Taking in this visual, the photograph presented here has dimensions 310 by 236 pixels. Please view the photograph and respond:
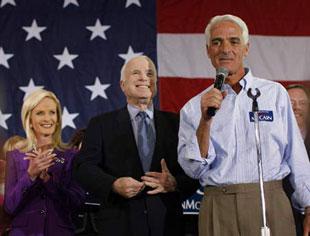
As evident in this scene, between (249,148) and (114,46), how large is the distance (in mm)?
2544

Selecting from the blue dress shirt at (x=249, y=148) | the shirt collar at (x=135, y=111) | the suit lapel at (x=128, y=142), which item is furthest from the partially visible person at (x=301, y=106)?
the suit lapel at (x=128, y=142)

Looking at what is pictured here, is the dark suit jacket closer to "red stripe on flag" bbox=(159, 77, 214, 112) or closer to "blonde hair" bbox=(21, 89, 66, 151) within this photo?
"blonde hair" bbox=(21, 89, 66, 151)

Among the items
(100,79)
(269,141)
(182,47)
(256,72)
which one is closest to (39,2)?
(100,79)

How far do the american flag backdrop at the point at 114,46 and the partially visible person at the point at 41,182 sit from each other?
1330mm

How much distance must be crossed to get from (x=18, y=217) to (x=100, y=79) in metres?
1.76

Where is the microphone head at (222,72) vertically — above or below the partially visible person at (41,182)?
above

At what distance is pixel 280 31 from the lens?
198 inches

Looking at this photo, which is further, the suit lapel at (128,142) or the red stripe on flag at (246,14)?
the red stripe on flag at (246,14)

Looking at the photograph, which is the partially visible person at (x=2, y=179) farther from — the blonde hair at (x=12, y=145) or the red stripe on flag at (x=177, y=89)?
the red stripe on flag at (x=177, y=89)

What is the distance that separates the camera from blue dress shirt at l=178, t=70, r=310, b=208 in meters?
2.69

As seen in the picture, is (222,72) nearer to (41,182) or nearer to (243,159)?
(243,159)

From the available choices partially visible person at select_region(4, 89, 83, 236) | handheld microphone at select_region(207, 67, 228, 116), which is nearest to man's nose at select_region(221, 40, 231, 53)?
handheld microphone at select_region(207, 67, 228, 116)

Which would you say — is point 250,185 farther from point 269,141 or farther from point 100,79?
point 100,79

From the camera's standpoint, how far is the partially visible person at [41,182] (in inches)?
136
